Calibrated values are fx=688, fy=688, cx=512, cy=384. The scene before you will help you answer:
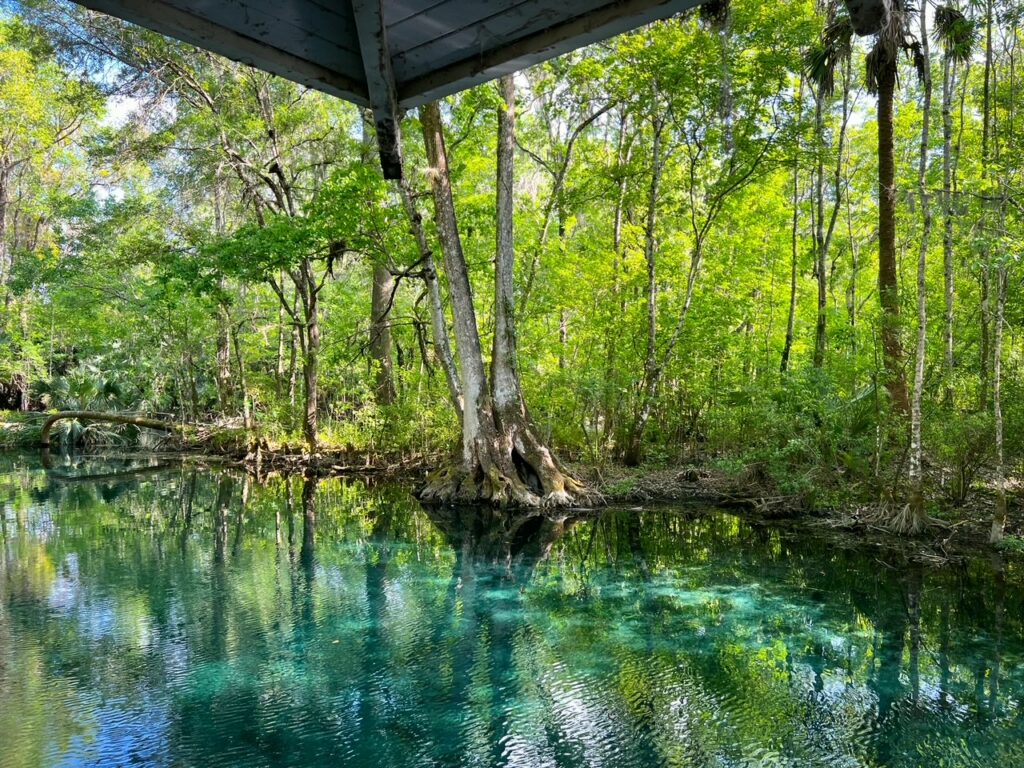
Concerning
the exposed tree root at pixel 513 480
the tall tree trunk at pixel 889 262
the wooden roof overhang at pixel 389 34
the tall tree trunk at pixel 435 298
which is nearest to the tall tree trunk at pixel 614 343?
the exposed tree root at pixel 513 480

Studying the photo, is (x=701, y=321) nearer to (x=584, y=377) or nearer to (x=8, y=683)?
(x=584, y=377)

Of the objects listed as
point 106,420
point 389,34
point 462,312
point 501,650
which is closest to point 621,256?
point 462,312

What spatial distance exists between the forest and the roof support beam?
5.94 meters

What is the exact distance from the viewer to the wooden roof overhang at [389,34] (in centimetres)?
213

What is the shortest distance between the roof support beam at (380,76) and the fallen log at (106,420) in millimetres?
19654

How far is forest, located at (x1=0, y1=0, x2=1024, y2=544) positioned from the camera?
902cm

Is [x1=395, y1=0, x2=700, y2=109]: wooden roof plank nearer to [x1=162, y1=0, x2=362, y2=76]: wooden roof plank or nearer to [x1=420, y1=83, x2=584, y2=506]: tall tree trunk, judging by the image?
[x1=162, y1=0, x2=362, y2=76]: wooden roof plank

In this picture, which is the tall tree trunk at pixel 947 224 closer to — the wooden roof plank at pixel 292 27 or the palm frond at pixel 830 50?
the palm frond at pixel 830 50

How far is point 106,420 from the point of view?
19.6 m

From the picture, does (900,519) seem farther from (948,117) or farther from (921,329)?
(948,117)

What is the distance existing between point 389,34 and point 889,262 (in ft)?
29.4

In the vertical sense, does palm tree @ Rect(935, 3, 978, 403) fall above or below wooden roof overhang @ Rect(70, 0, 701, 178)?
above

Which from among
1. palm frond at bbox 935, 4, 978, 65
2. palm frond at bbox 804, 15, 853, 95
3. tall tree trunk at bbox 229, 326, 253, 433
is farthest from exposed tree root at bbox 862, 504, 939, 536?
tall tree trunk at bbox 229, 326, 253, 433

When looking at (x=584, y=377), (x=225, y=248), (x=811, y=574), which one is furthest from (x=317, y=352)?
(x=811, y=574)
